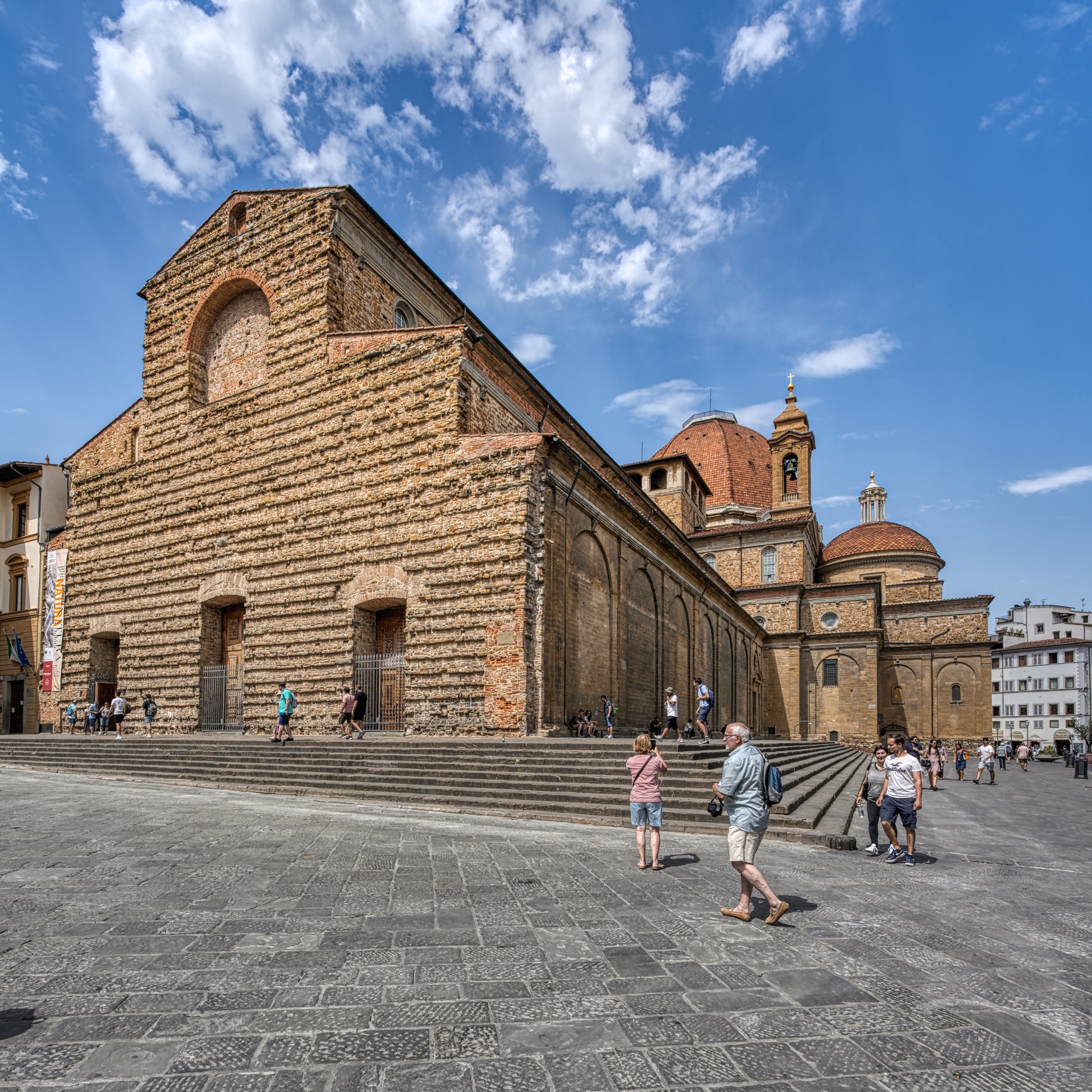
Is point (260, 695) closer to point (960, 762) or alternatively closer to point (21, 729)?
point (21, 729)

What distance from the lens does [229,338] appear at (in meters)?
22.4

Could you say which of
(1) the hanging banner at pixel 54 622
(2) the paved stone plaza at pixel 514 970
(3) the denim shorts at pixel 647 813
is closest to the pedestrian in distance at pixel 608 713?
(2) the paved stone plaza at pixel 514 970

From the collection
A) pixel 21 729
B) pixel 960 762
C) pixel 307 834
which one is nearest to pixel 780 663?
pixel 960 762

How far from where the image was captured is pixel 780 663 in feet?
154

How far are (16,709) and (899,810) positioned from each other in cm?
3429

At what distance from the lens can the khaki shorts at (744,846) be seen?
18.2ft

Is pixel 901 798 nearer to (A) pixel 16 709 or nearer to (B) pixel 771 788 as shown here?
(B) pixel 771 788

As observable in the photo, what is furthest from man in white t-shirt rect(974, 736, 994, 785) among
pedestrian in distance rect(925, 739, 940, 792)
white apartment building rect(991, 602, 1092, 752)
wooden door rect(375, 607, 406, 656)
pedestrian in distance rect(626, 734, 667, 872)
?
white apartment building rect(991, 602, 1092, 752)

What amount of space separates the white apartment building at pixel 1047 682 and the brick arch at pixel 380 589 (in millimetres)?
69247

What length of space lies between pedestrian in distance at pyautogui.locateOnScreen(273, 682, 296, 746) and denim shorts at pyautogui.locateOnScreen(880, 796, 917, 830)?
464 inches

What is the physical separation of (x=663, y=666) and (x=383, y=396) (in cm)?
1347

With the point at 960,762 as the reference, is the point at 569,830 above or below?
above

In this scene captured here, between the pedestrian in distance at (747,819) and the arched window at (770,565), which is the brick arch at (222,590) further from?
the arched window at (770,565)

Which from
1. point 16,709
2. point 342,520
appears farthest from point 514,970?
point 16,709
